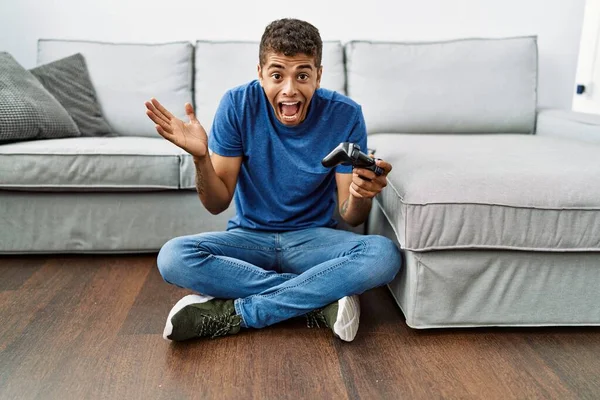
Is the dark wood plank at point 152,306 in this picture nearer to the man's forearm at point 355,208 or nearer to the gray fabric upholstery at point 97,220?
the gray fabric upholstery at point 97,220

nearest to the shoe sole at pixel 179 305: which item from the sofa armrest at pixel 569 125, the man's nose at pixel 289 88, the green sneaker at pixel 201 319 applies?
the green sneaker at pixel 201 319

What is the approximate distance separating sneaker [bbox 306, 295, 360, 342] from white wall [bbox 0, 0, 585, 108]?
1679 millimetres

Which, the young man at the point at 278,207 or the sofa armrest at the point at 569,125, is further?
the sofa armrest at the point at 569,125

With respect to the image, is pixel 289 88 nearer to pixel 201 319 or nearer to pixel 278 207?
pixel 278 207

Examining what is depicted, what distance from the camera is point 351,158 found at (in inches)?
49.7

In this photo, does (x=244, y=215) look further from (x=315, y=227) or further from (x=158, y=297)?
(x=158, y=297)

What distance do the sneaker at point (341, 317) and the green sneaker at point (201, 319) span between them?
0.22 meters

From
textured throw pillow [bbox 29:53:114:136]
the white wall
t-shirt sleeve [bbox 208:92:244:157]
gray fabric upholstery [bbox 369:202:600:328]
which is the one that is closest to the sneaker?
gray fabric upholstery [bbox 369:202:600:328]

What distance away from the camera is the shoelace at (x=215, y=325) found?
4.44ft

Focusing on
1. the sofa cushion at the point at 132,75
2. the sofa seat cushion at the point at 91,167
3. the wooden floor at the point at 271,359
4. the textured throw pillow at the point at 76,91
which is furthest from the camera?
the sofa cushion at the point at 132,75

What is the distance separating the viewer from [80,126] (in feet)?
7.35

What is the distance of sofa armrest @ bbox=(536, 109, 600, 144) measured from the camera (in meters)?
2.03

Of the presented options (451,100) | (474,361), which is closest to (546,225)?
(474,361)

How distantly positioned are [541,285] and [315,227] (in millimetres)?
628
